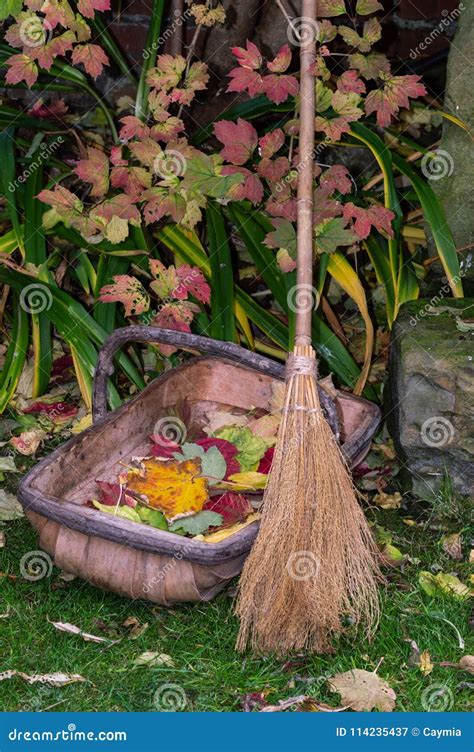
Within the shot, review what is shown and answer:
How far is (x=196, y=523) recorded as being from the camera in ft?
7.72

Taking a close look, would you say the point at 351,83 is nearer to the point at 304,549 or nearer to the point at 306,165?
the point at 306,165

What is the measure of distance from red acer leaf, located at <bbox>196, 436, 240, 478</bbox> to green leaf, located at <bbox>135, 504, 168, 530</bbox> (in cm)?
25

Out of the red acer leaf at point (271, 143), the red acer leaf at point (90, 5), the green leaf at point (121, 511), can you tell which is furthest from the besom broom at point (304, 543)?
the red acer leaf at point (90, 5)

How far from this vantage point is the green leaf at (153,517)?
2363 millimetres

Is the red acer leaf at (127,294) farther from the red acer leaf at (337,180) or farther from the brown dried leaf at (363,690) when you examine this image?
the brown dried leaf at (363,690)

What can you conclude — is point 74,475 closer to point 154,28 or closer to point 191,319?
point 191,319


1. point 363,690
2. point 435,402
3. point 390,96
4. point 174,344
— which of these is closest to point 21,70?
point 174,344

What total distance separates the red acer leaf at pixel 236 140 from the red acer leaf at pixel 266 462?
0.79m

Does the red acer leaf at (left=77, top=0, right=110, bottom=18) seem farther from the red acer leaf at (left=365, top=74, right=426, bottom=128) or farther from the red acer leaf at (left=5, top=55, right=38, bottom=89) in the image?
the red acer leaf at (left=365, top=74, right=426, bottom=128)

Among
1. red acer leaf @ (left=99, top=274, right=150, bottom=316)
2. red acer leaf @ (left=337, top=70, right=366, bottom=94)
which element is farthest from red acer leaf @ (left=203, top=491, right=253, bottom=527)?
red acer leaf @ (left=337, top=70, right=366, bottom=94)

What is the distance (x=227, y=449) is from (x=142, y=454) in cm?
24

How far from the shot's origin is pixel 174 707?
2.00 metres

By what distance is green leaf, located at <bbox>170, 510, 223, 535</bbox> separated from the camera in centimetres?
235

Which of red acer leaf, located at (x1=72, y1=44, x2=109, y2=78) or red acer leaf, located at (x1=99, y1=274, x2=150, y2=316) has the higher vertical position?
red acer leaf, located at (x1=72, y1=44, x2=109, y2=78)
